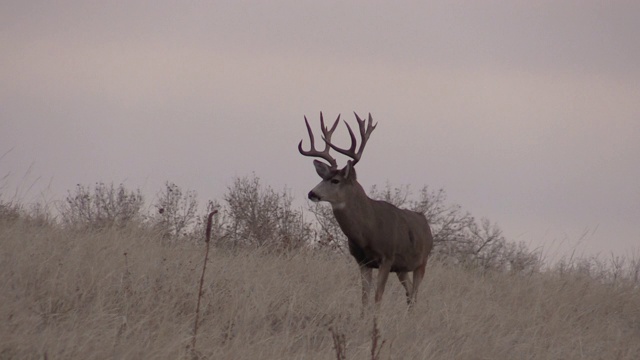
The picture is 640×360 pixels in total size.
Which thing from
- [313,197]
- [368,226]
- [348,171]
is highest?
[348,171]

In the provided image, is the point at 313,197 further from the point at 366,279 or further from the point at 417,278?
the point at 417,278

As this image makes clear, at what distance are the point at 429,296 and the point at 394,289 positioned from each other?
0.61 meters

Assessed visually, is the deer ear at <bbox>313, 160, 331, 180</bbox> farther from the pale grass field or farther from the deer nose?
the pale grass field

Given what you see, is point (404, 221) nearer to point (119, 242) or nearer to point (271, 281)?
point (271, 281)

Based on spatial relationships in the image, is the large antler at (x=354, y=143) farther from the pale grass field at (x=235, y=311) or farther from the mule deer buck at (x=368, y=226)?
the pale grass field at (x=235, y=311)

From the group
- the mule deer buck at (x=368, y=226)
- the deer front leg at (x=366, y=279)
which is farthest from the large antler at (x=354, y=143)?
the deer front leg at (x=366, y=279)

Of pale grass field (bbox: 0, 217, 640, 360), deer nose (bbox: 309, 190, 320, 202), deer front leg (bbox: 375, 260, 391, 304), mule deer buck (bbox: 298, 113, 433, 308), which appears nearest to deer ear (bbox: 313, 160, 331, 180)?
mule deer buck (bbox: 298, 113, 433, 308)

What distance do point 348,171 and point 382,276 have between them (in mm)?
1356

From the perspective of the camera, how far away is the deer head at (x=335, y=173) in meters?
11.3

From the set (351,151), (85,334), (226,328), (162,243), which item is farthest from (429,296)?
(85,334)

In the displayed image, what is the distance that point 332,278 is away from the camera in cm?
1155

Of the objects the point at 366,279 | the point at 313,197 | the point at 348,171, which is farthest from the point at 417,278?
the point at 313,197

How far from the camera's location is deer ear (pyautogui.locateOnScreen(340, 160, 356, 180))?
11.5 metres

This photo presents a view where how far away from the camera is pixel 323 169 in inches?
458
